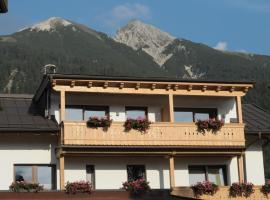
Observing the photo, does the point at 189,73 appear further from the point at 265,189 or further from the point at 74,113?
the point at 265,189

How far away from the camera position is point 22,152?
23859mm

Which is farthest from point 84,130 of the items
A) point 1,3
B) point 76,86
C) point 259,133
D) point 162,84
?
point 1,3

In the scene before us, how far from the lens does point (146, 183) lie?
77.3 ft

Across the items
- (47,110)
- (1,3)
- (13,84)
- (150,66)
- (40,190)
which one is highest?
(150,66)

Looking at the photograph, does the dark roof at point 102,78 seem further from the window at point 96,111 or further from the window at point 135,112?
the window at point 135,112

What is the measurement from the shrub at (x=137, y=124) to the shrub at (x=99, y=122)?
0.78 metres

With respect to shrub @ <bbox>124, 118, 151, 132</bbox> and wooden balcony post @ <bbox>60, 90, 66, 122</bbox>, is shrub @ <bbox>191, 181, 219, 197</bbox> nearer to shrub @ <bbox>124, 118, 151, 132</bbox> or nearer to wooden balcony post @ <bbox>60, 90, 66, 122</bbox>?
shrub @ <bbox>124, 118, 151, 132</bbox>

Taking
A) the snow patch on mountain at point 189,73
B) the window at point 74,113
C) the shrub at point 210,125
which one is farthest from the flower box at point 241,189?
the snow patch on mountain at point 189,73

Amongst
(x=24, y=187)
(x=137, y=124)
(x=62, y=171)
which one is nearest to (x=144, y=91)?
(x=137, y=124)

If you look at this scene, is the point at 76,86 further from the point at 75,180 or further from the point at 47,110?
the point at 75,180

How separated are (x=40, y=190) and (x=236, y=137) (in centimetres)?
896

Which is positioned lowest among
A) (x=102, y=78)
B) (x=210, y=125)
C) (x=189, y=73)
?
(x=210, y=125)

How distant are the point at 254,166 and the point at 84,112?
8.17 m

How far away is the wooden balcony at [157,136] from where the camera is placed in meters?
23.6
